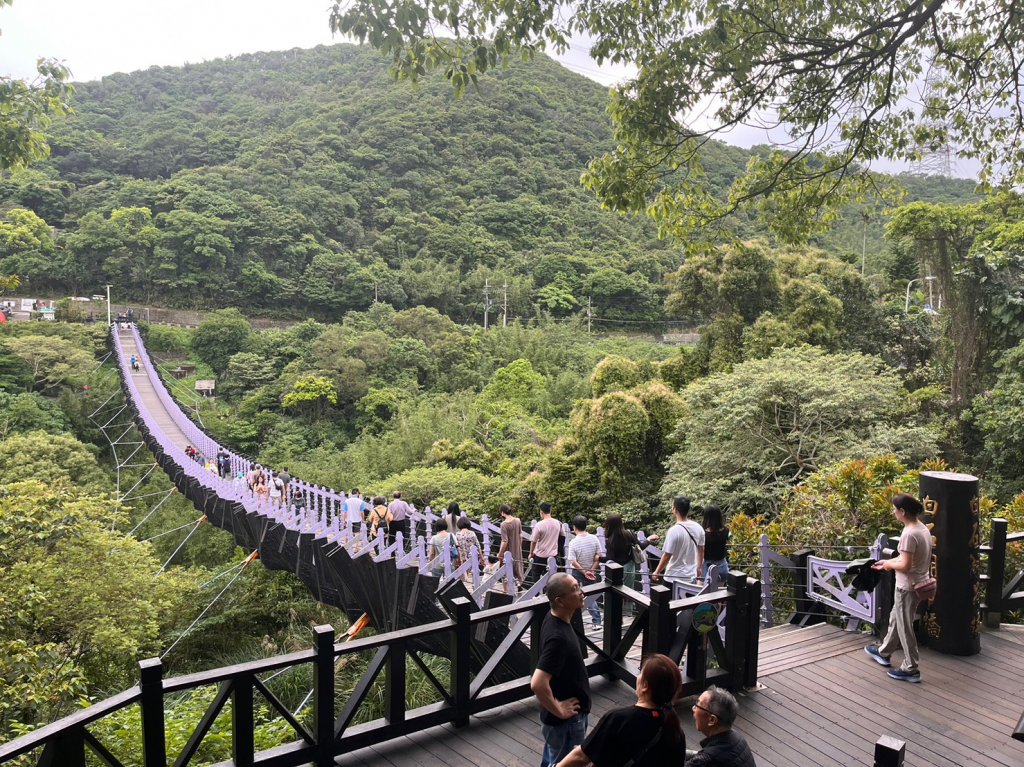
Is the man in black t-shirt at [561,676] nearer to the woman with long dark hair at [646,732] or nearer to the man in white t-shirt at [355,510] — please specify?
the woman with long dark hair at [646,732]

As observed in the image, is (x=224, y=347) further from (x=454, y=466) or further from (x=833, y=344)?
(x=833, y=344)

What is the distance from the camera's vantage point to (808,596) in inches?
198

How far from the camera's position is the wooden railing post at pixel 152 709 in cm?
245

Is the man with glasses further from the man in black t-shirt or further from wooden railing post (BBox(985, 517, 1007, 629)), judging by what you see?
→ wooden railing post (BBox(985, 517, 1007, 629))

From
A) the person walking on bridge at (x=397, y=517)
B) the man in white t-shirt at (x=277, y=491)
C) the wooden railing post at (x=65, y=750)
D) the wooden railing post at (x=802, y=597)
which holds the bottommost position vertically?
the man in white t-shirt at (x=277, y=491)

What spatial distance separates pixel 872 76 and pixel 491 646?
5436 mm

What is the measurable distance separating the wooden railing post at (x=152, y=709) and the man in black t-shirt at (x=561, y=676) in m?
1.37

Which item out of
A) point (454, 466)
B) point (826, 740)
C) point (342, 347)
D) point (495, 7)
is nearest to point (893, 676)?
point (826, 740)

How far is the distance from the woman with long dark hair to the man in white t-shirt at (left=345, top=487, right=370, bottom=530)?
679 cm

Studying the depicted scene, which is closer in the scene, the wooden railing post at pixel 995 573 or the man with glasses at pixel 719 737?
the man with glasses at pixel 719 737

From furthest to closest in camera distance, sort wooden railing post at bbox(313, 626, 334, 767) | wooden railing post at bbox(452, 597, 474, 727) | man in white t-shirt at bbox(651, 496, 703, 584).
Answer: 1. man in white t-shirt at bbox(651, 496, 703, 584)
2. wooden railing post at bbox(452, 597, 474, 727)
3. wooden railing post at bbox(313, 626, 334, 767)

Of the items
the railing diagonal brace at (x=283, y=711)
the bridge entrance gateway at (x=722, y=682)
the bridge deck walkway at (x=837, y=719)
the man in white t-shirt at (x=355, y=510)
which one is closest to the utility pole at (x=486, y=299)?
the man in white t-shirt at (x=355, y=510)

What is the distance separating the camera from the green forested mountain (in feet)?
127

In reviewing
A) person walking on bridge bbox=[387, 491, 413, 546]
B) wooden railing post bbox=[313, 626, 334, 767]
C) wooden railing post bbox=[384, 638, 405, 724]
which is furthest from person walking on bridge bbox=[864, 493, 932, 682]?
person walking on bridge bbox=[387, 491, 413, 546]
